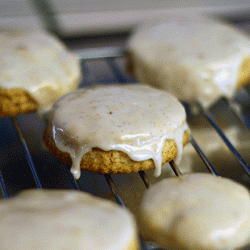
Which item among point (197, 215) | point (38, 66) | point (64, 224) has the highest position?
point (38, 66)

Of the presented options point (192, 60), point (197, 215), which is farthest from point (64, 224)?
point (192, 60)

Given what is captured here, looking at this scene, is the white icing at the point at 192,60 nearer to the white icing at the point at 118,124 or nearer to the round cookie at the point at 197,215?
the white icing at the point at 118,124

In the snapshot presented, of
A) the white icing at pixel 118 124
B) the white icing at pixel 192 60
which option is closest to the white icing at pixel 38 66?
the white icing at pixel 118 124

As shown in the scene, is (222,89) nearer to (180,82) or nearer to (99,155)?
(180,82)

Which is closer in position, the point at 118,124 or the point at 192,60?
the point at 118,124

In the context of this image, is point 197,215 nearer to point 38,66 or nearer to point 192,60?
point 192,60

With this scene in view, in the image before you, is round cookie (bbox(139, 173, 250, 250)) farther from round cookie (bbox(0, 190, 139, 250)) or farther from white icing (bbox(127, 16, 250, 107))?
white icing (bbox(127, 16, 250, 107))

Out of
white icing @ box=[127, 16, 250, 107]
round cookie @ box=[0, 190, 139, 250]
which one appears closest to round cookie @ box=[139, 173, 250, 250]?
round cookie @ box=[0, 190, 139, 250]

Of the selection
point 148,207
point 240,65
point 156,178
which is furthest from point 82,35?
point 148,207
